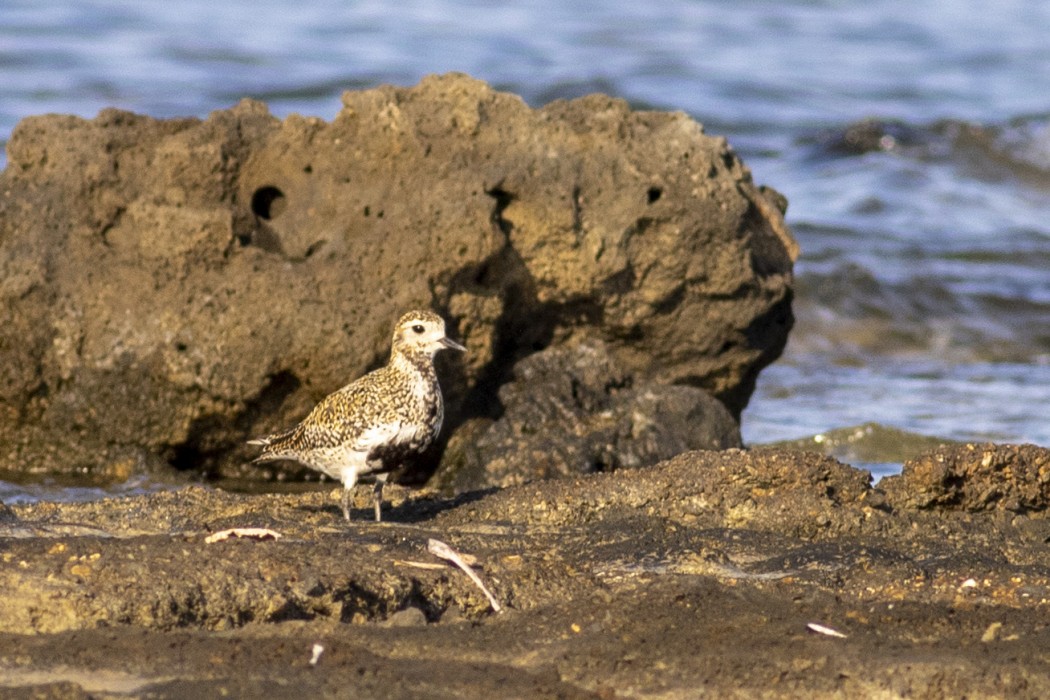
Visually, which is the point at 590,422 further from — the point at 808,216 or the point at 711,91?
the point at 711,91

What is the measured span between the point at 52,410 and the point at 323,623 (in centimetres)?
413

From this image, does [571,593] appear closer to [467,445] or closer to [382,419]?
[382,419]

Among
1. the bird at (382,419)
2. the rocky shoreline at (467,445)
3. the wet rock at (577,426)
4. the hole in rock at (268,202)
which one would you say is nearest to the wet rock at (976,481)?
the rocky shoreline at (467,445)

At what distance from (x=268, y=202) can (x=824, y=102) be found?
17.1 m

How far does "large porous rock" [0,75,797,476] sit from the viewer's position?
8328mm

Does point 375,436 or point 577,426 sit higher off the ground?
point 375,436

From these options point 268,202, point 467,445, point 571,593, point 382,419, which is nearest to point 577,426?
point 467,445

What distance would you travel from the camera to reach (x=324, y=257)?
846 cm

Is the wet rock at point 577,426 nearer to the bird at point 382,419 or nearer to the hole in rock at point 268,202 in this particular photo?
the bird at point 382,419

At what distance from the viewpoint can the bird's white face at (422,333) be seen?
7016 millimetres

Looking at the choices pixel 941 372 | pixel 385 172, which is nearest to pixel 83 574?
pixel 385 172

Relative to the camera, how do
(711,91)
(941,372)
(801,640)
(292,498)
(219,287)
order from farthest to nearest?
1. (711,91)
2. (941,372)
3. (219,287)
4. (292,498)
5. (801,640)

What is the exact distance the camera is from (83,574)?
16.5ft

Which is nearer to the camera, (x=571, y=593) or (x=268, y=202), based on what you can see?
(x=571, y=593)
